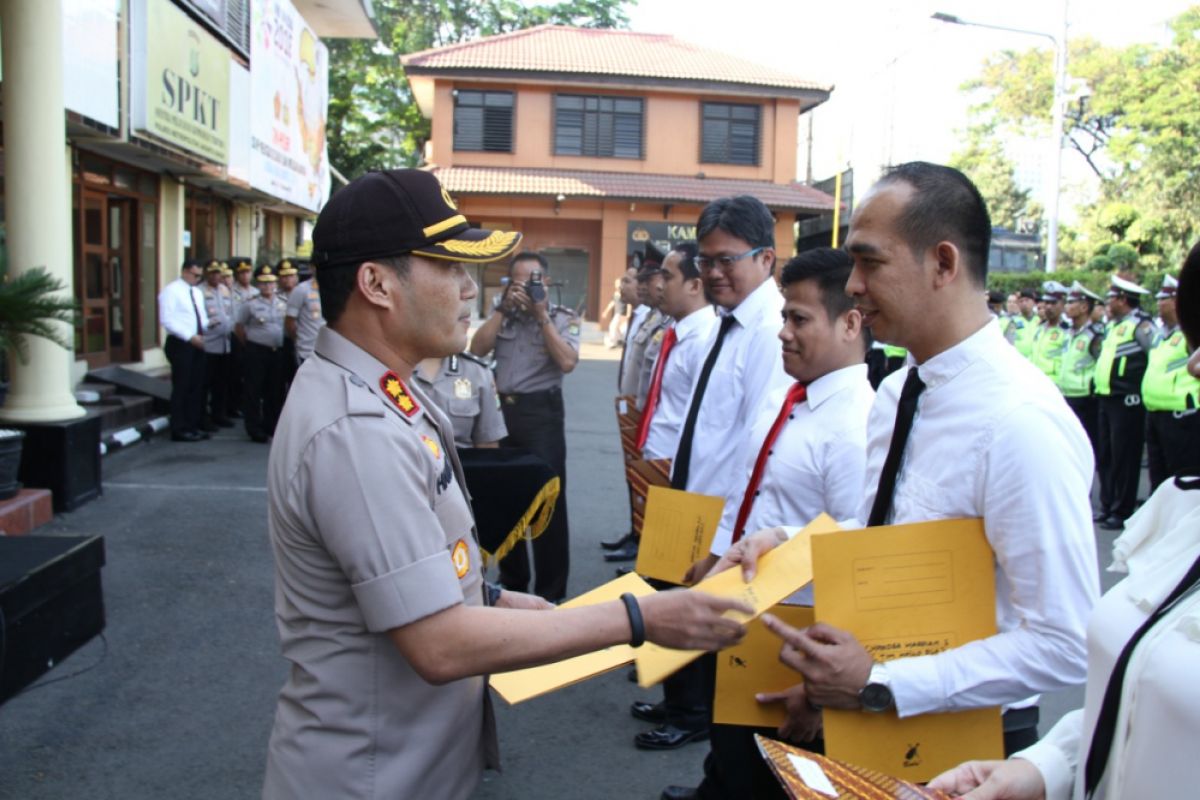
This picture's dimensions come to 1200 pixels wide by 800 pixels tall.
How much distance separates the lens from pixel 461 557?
1.81 meters

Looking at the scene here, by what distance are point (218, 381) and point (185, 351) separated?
1.39 meters

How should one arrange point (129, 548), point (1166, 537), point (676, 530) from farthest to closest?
point (129, 548), point (676, 530), point (1166, 537)

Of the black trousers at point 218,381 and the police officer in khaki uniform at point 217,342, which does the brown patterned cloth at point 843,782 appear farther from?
the black trousers at point 218,381

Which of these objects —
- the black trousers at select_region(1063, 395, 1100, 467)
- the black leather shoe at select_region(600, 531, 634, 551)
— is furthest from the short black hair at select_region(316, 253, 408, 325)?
the black trousers at select_region(1063, 395, 1100, 467)

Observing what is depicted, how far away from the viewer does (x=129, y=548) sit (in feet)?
21.0

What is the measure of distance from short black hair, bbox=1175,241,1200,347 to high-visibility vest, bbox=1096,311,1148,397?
850 centimetres

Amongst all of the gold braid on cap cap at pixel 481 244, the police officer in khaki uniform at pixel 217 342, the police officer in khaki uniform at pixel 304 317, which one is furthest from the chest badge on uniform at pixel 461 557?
the police officer in khaki uniform at pixel 217 342

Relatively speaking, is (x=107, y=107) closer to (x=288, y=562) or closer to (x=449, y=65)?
(x=288, y=562)

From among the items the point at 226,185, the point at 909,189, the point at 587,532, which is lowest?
the point at 587,532

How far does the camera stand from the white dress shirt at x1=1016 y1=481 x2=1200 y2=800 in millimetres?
1308

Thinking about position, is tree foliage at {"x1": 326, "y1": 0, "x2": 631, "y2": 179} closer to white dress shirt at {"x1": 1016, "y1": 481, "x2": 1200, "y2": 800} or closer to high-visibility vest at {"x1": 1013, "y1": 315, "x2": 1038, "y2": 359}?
high-visibility vest at {"x1": 1013, "y1": 315, "x2": 1038, "y2": 359}

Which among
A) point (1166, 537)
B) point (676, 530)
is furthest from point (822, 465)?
point (1166, 537)

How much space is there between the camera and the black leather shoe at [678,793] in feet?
11.3

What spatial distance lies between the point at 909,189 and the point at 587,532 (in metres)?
5.71
